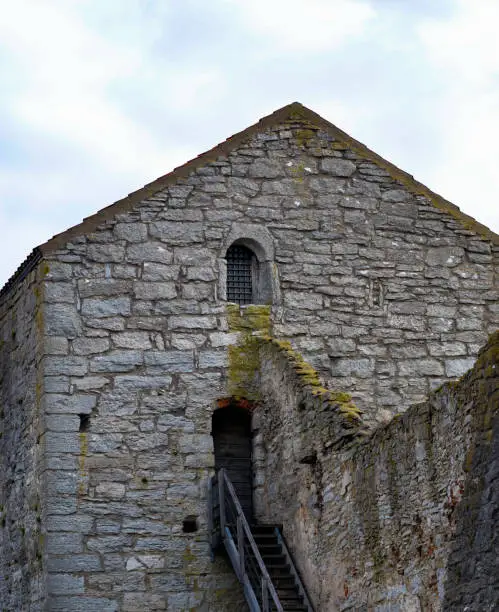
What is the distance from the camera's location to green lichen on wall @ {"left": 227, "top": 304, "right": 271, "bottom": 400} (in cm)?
1606

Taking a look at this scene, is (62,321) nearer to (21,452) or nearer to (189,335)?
(189,335)

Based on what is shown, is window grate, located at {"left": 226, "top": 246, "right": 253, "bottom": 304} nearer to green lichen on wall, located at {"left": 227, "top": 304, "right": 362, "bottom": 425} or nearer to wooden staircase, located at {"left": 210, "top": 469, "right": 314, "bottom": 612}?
green lichen on wall, located at {"left": 227, "top": 304, "right": 362, "bottom": 425}

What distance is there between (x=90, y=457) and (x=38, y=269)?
89.3 inches

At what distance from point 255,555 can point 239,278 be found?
11.9 feet

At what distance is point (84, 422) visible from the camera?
15.6 m

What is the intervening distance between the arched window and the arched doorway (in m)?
1.33

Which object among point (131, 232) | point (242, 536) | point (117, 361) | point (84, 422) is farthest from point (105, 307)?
point (242, 536)

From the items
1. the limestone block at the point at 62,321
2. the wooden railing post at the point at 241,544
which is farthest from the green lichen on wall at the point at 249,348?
the wooden railing post at the point at 241,544

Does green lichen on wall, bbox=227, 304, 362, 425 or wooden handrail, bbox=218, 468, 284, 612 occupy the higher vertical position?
green lichen on wall, bbox=227, 304, 362, 425

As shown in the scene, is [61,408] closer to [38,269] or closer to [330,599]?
[38,269]

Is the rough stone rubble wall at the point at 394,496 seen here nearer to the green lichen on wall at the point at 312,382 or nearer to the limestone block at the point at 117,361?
the green lichen on wall at the point at 312,382

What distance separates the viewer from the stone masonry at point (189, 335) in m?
15.3

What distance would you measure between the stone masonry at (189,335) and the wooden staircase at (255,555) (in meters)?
0.24

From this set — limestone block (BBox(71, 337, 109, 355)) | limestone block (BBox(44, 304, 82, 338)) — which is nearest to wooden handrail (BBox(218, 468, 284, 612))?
limestone block (BBox(71, 337, 109, 355))
